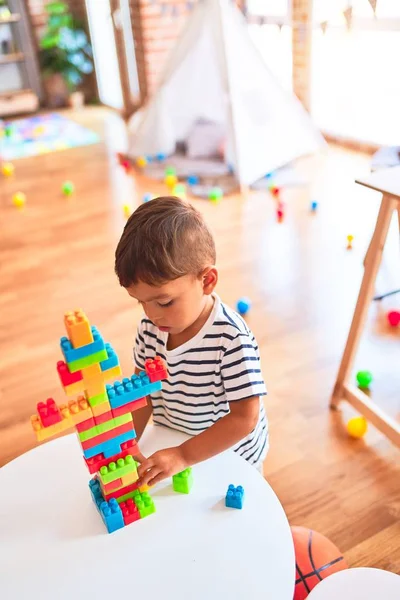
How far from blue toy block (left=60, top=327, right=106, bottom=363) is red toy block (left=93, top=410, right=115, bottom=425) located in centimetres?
10

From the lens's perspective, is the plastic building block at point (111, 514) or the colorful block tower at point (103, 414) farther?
the plastic building block at point (111, 514)

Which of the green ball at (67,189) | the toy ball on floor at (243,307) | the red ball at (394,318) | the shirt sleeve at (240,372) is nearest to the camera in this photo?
the shirt sleeve at (240,372)

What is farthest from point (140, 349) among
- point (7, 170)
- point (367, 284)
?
point (7, 170)

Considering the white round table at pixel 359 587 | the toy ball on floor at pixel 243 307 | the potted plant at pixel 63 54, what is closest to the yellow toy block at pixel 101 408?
the white round table at pixel 359 587

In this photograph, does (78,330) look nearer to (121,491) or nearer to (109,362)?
(109,362)

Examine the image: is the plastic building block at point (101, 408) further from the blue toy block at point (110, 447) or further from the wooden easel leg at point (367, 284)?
the wooden easel leg at point (367, 284)

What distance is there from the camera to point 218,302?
3.09ft

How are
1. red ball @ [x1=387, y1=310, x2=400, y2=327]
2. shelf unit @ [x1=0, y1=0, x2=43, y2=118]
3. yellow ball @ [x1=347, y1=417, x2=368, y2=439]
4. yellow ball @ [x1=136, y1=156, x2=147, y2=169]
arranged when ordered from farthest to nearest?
shelf unit @ [x1=0, y1=0, x2=43, y2=118], yellow ball @ [x1=136, y1=156, x2=147, y2=169], red ball @ [x1=387, y1=310, x2=400, y2=327], yellow ball @ [x1=347, y1=417, x2=368, y2=439]

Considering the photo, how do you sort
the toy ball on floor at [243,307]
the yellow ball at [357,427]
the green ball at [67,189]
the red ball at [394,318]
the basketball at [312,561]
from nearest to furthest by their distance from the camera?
the basketball at [312,561] < the yellow ball at [357,427] < the red ball at [394,318] < the toy ball on floor at [243,307] < the green ball at [67,189]

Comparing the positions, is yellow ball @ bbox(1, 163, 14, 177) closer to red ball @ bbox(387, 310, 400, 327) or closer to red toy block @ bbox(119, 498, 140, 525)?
red ball @ bbox(387, 310, 400, 327)

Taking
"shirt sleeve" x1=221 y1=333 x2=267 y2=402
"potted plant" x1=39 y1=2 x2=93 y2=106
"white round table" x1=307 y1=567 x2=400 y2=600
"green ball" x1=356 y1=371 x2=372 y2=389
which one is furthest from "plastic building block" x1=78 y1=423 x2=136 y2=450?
"potted plant" x1=39 y1=2 x2=93 y2=106

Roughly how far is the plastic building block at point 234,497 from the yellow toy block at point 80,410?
27 centimetres

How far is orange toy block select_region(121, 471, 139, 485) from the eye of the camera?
0.79 metres

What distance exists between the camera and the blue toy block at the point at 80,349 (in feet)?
2.18
